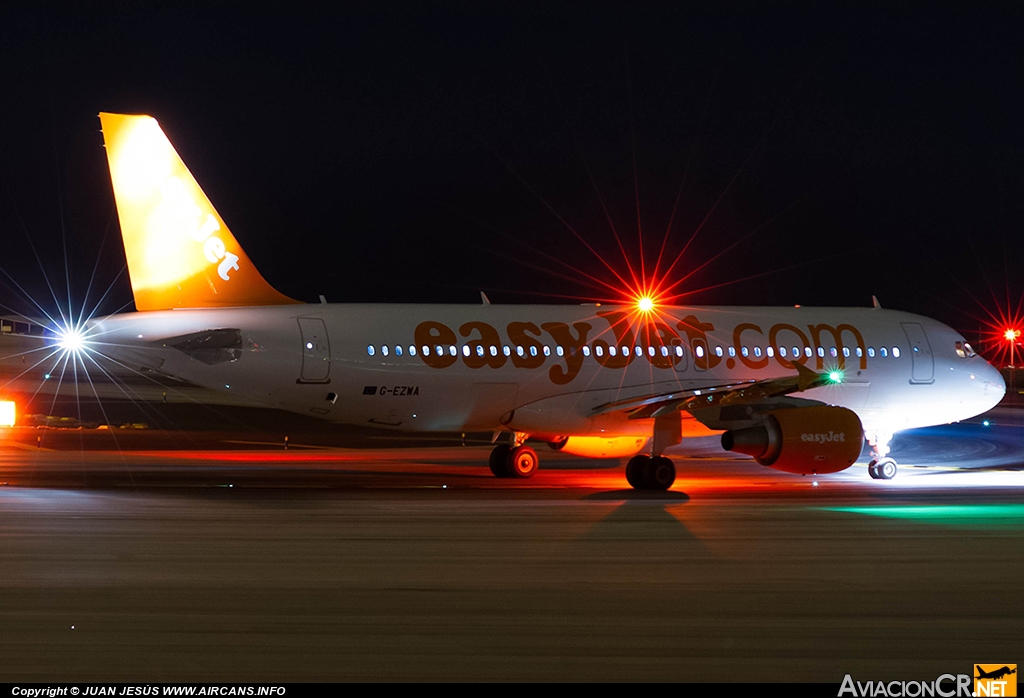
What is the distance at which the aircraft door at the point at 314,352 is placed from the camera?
21719 mm

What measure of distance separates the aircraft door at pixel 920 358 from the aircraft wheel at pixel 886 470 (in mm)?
3068

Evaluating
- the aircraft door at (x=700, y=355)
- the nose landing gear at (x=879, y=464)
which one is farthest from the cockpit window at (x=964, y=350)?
the aircraft door at (x=700, y=355)

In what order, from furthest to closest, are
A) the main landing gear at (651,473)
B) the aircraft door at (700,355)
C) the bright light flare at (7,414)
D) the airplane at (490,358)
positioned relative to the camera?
the bright light flare at (7,414)
the aircraft door at (700,355)
the main landing gear at (651,473)
the airplane at (490,358)

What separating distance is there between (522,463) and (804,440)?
6435 millimetres

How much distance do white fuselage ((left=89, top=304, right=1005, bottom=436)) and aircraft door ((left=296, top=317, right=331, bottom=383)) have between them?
0.9 inches

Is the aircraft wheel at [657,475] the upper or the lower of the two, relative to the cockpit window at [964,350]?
lower

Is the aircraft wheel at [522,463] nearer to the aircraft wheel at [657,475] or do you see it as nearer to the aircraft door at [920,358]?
the aircraft wheel at [657,475]

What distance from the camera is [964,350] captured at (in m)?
28.1

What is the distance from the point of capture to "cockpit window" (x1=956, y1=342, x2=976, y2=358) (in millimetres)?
27984

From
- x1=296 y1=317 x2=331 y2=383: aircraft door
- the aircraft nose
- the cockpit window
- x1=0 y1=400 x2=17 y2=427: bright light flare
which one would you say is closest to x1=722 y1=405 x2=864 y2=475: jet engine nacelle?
x1=296 y1=317 x2=331 y2=383: aircraft door

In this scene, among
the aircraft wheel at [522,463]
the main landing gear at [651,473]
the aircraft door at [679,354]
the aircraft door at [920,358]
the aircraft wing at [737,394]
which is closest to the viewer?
the aircraft wing at [737,394]

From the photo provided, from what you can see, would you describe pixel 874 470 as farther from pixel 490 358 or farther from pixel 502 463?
pixel 490 358

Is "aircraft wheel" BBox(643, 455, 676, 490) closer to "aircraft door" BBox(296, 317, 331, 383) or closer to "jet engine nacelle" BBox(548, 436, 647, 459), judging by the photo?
"jet engine nacelle" BBox(548, 436, 647, 459)

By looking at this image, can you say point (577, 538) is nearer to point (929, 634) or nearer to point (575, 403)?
point (929, 634)
